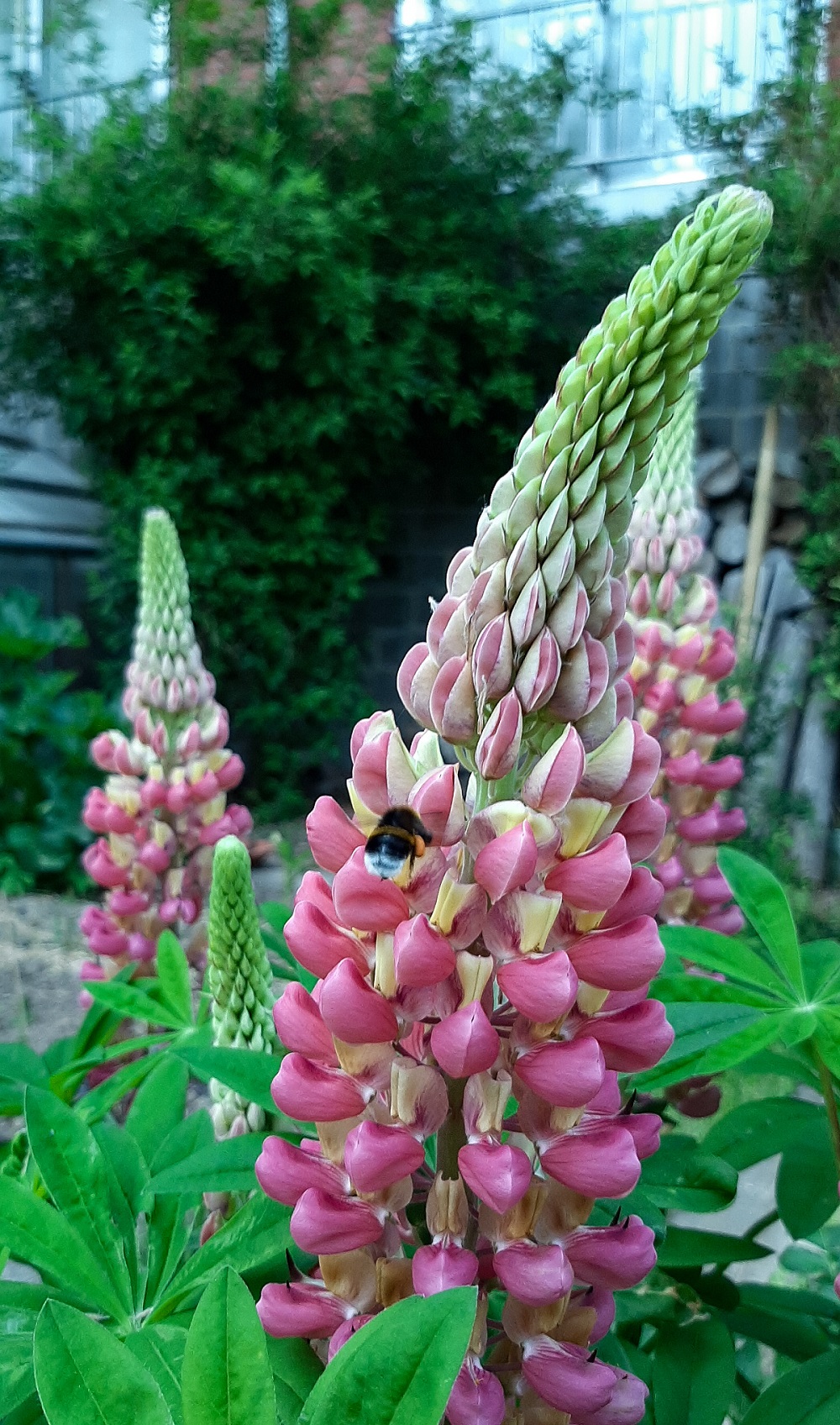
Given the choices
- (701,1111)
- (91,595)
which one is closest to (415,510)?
(91,595)

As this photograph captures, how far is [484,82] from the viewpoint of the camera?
4637 millimetres

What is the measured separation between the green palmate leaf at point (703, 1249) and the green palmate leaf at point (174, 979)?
1.66 feet

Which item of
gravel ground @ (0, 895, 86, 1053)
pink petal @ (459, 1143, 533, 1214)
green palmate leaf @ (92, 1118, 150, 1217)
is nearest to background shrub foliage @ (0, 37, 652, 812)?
gravel ground @ (0, 895, 86, 1053)

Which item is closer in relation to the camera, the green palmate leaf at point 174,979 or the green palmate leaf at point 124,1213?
the green palmate leaf at point 124,1213

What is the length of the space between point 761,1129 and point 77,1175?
1.72 ft

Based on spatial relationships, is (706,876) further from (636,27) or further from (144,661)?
(636,27)

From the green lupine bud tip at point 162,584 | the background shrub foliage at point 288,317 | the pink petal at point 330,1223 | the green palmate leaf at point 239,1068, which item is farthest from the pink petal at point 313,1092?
the background shrub foliage at point 288,317

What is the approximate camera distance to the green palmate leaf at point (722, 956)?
801 millimetres

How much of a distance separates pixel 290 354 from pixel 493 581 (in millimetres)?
4179

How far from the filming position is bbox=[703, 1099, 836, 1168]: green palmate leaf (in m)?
0.84

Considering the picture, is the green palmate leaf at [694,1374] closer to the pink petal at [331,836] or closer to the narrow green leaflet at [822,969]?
the narrow green leaflet at [822,969]

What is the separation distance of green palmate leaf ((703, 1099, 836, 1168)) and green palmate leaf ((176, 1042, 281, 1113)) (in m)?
0.38

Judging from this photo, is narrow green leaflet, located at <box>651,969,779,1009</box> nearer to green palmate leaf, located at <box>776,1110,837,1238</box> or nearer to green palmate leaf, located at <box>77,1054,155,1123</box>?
green palmate leaf, located at <box>776,1110,837,1238</box>

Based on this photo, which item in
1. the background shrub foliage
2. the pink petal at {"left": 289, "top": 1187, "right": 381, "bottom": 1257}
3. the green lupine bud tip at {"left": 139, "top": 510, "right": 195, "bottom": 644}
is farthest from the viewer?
the background shrub foliage
